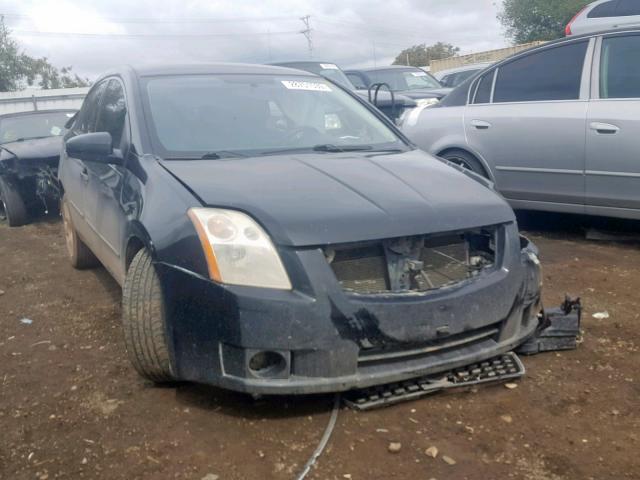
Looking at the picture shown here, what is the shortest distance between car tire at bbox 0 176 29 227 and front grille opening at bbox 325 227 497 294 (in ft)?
20.5

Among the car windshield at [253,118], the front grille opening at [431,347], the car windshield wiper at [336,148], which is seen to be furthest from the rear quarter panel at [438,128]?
the front grille opening at [431,347]

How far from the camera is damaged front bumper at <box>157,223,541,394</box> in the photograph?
8.39 ft

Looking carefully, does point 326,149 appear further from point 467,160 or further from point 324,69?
point 324,69

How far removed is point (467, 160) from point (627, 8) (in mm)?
2234

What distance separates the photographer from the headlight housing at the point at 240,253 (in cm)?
258

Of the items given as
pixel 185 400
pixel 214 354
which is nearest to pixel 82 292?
pixel 185 400

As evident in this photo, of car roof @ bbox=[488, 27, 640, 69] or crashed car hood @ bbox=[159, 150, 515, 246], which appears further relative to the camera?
car roof @ bbox=[488, 27, 640, 69]

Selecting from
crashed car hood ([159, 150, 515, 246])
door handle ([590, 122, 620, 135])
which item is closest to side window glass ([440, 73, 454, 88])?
door handle ([590, 122, 620, 135])

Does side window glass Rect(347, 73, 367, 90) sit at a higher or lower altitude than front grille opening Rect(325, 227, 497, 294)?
higher

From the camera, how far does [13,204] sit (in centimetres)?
778

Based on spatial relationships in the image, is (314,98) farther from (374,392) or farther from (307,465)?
(307,465)

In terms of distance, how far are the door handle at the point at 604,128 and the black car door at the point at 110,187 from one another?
3.41 m

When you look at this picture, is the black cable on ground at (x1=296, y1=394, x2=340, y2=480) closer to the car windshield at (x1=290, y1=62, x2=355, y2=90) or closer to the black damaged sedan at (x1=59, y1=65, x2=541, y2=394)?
the black damaged sedan at (x1=59, y1=65, x2=541, y2=394)

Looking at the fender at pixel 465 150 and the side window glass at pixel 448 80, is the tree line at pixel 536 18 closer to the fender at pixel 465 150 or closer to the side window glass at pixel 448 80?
the side window glass at pixel 448 80
